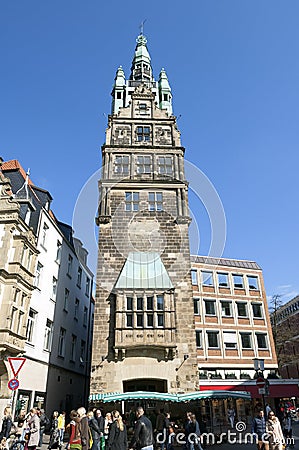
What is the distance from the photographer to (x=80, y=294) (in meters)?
32.9

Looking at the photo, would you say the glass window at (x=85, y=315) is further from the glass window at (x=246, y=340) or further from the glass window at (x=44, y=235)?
the glass window at (x=246, y=340)

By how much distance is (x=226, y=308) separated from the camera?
3428 cm

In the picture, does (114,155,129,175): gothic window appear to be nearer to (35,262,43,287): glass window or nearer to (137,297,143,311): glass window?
(35,262,43,287): glass window

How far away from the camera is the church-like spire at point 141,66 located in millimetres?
38281

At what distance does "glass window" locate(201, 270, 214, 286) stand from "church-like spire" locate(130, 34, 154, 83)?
67.9 feet

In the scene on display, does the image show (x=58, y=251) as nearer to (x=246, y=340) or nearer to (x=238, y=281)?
(x=238, y=281)

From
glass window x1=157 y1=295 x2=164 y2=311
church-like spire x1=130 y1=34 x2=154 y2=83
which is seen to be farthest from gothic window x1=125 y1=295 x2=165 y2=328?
church-like spire x1=130 y1=34 x2=154 y2=83

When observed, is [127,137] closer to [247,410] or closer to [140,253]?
[140,253]

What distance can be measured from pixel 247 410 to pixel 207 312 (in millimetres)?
8705

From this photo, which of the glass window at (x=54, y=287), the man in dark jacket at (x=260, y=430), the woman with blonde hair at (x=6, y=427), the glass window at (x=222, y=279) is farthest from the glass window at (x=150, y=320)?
the glass window at (x=222, y=279)

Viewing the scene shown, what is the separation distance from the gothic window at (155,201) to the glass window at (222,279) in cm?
1342

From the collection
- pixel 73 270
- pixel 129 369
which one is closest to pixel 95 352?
pixel 129 369

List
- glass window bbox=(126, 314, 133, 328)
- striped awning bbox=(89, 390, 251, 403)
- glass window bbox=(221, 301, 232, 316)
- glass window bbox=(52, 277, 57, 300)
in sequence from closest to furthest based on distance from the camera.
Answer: striped awning bbox=(89, 390, 251, 403), glass window bbox=(126, 314, 133, 328), glass window bbox=(52, 277, 57, 300), glass window bbox=(221, 301, 232, 316)

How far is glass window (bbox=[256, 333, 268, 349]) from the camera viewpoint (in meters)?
33.1
